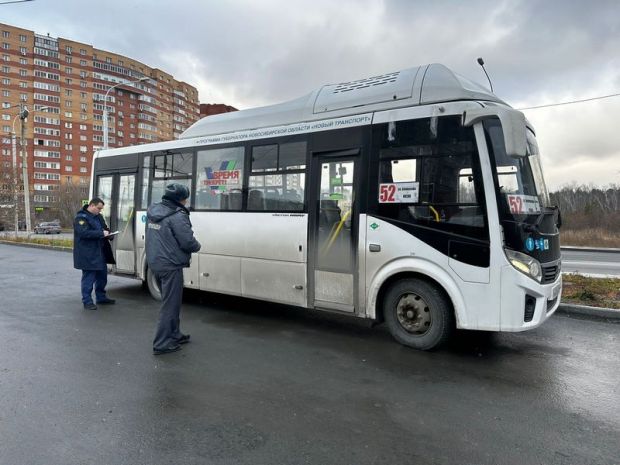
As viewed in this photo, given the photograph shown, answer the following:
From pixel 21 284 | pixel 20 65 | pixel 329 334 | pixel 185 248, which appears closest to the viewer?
pixel 185 248

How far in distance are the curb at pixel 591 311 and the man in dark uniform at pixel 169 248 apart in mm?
6102

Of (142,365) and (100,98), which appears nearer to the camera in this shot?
(142,365)

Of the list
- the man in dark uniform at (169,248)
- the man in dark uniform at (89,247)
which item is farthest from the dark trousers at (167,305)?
the man in dark uniform at (89,247)

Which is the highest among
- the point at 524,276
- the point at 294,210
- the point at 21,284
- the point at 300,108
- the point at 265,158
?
the point at 300,108

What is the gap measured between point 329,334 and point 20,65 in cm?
10213

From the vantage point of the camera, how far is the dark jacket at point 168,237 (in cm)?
500

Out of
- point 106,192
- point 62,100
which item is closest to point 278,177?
point 106,192

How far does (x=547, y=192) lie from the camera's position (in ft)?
17.6

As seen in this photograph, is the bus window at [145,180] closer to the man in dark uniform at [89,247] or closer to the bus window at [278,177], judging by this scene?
the man in dark uniform at [89,247]

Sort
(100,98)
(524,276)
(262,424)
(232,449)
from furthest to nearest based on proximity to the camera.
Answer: (100,98) → (524,276) → (262,424) → (232,449)

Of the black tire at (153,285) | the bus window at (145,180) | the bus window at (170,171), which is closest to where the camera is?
the bus window at (170,171)

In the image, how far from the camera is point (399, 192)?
5.20 meters

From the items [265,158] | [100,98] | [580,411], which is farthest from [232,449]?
[100,98]

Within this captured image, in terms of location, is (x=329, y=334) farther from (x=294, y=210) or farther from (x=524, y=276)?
(x=524, y=276)
